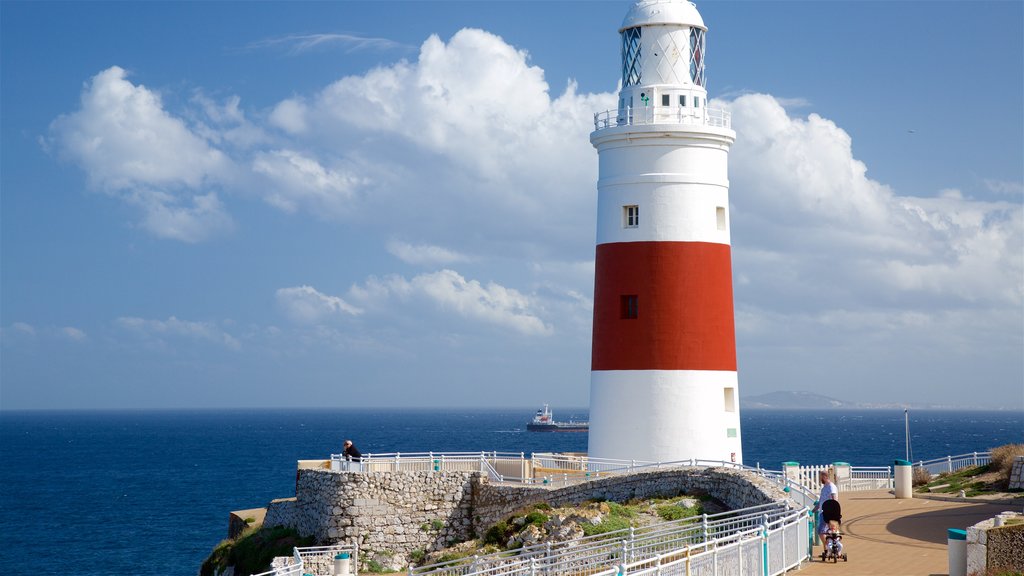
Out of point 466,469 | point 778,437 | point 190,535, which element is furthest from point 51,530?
point 778,437

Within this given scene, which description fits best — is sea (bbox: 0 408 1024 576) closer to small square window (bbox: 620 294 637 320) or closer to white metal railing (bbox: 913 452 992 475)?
white metal railing (bbox: 913 452 992 475)

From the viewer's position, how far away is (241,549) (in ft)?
103

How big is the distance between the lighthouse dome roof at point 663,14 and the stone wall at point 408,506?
10.6 m

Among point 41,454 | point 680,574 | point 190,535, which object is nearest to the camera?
point 680,574

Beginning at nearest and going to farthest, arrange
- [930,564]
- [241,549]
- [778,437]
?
[930,564] → [241,549] → [778,437]

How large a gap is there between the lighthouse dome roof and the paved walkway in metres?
11.6

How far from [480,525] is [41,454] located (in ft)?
321

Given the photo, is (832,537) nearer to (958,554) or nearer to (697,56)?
(958,554)

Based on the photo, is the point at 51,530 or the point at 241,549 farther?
the point at 51,530

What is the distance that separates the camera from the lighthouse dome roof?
2828cm

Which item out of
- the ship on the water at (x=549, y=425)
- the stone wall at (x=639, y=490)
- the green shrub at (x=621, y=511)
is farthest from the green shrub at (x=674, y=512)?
the ship on the water at (x=549, y=425)

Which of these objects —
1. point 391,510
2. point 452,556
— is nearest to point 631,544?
point 452,556

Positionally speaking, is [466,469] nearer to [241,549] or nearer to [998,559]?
[241,549]

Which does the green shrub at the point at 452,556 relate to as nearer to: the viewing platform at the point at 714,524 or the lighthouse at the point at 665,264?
the viewing platform at the point at 714,524
